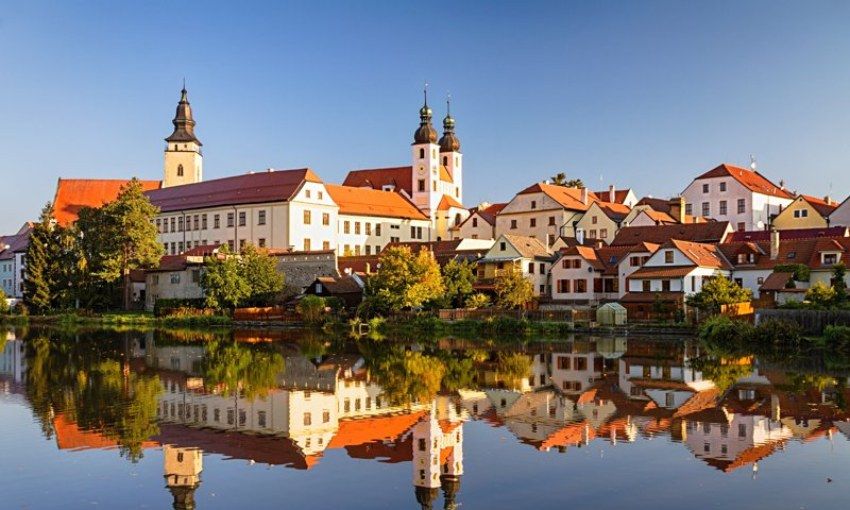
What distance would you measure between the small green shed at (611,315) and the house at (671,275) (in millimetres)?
1750

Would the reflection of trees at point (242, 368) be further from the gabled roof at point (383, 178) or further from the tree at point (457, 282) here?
the gabled roof at point (383, 178)

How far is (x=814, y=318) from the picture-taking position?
4066 cm

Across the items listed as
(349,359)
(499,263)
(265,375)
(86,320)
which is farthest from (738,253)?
(86,320)

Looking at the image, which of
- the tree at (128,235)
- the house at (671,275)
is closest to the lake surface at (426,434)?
the house at (671,275)

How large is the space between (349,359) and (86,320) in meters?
37.6

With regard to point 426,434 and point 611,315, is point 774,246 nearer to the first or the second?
point 611,315

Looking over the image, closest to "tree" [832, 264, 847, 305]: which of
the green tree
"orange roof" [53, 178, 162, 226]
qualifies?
the green tree

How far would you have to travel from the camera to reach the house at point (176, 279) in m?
69.9

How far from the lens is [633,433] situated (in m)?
19.3

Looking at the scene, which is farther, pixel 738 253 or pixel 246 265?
pixel 246 265

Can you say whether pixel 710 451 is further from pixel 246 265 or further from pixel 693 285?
pixel 246 265

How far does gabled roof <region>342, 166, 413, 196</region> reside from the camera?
3930 inches

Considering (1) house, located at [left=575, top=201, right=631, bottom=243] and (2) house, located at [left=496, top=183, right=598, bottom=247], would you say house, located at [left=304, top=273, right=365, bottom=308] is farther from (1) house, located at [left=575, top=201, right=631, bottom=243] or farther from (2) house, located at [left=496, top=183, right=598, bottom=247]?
(1) house, located at [left=575, top=201, right=631, bottom=243]

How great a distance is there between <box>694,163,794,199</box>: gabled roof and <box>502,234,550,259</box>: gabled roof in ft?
74.0
